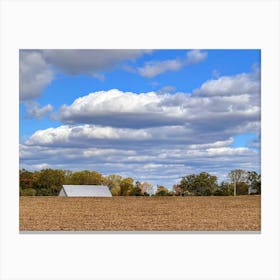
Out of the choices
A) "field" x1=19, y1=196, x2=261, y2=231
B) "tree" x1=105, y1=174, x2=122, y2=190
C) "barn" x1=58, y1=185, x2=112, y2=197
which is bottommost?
"field" x1=19, y1=196, x2=261, y2=231

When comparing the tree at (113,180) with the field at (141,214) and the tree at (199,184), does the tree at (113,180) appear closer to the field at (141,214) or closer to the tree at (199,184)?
the field at (141,214)

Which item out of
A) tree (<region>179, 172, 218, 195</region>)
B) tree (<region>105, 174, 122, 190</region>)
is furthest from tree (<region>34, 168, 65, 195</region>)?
tree (<region>179, 172, 218, 195</region>)

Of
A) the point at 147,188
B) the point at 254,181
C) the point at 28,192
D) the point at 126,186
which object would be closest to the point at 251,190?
the point at 254,181

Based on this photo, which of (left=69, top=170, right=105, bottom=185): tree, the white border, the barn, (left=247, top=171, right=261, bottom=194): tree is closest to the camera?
the white border

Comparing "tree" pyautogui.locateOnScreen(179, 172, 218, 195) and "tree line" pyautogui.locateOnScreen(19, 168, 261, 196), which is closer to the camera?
"tree line" pyautogui.locateOnScreen(19, 168, 261, 196)

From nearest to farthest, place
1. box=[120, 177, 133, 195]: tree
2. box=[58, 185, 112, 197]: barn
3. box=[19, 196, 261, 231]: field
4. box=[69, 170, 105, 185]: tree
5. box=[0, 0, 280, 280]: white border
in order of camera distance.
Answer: box=[0, 0, 280, 280]: white border → box=[19, 196, 261, 231]: field → box=[69, 170, 105, 185]: tree → box=[120, 177, 133, 195]: tree → box=[58, 185, 112, 197]: barn

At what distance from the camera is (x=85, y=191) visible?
6.77 metres

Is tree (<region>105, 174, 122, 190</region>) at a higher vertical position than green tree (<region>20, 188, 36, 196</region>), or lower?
higher

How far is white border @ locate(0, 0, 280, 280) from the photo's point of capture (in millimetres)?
5582

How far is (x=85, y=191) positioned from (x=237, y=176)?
1974mm

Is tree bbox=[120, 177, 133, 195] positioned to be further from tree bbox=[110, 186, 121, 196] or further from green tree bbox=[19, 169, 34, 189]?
green tree bbox=[19, 169, 34, 189]
